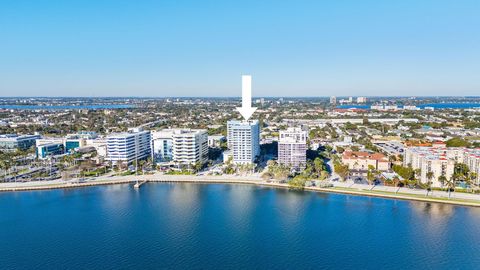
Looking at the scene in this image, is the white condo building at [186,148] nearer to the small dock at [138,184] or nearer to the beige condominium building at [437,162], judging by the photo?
the small dock at [138,184]

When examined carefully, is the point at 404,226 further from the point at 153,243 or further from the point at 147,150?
the point at 147,150

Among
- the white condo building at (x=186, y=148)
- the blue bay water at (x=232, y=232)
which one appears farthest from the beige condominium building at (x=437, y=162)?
the white condo building at (x=186, y=148)

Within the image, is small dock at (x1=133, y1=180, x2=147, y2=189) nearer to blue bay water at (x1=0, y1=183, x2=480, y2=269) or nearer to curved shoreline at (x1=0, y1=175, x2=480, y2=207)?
curved shoreline at (x1=0, y1=175, x2=480, y2=207)

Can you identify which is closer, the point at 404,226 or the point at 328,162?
the point at 404,226

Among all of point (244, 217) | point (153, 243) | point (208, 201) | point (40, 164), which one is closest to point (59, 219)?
point (153, 243)

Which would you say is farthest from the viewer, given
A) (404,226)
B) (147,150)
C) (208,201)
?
(147,150)

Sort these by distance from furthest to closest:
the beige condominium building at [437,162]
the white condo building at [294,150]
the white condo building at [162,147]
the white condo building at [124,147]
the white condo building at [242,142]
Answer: the white condo building at [162,147], the white condo building at [124,147], the white condo building at [242,142], the white condo building at [294,150], the beige condominium building at [437,162]
